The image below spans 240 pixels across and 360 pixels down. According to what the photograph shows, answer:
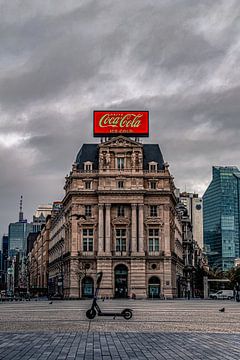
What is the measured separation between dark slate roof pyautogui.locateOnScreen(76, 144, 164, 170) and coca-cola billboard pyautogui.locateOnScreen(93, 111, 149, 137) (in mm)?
6271

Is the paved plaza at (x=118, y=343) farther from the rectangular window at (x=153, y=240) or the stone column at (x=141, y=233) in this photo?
the rectangular window at (x=153, y=240)

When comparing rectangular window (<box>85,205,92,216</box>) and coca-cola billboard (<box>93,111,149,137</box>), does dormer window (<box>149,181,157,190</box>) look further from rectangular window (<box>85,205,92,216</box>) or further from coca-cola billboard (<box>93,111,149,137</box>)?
rectangular window (<box>85,205,92,216</box>)

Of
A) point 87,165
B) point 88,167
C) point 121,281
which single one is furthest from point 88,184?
point 121,281

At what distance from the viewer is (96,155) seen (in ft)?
433

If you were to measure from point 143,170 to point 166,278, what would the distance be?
22.2 meters

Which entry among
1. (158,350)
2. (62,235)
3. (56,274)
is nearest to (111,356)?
(158,350)

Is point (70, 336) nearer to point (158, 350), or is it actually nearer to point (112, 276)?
point (158, 350)

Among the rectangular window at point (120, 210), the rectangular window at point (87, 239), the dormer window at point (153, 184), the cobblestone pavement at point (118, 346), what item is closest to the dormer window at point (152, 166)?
the dormer window at point (153, 184)

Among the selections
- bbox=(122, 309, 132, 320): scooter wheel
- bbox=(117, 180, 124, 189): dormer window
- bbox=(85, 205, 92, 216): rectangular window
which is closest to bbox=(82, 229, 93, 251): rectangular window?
bbox=(85, 205, 92, 216): rectangular window

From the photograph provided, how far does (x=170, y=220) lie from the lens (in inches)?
5128

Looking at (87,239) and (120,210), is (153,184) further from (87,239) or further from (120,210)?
(87,239)

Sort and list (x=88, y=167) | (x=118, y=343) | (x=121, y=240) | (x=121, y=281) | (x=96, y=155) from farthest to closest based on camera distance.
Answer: (x=96, y=155), (x=88, y=167), (x=121, y=240), (x=121, y=281), (x=118, y=343)

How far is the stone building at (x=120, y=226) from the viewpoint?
123188 mm

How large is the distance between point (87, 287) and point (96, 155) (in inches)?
1086
